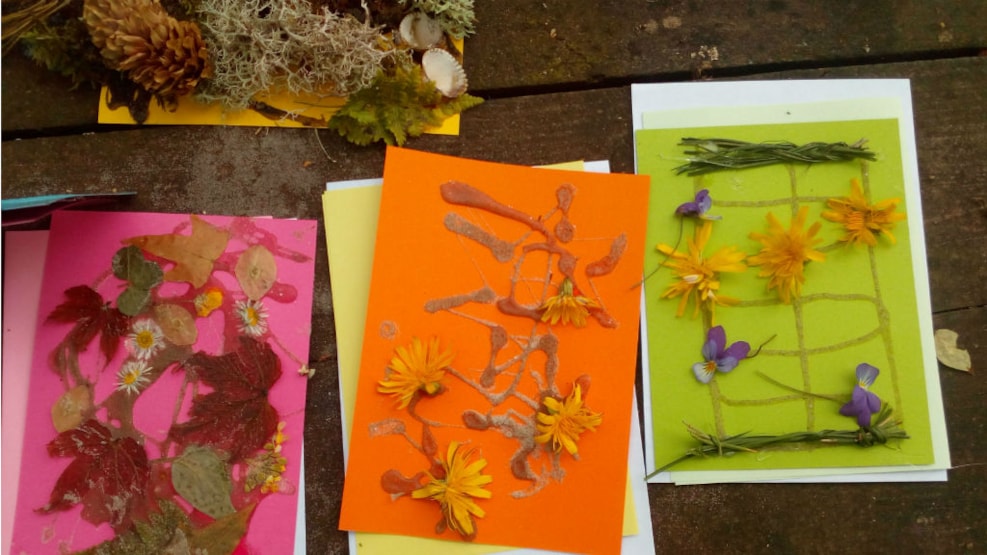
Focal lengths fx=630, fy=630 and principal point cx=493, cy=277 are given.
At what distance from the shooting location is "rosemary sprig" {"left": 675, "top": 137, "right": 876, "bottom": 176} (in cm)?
80

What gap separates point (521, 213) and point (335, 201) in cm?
24

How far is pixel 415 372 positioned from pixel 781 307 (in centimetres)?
47

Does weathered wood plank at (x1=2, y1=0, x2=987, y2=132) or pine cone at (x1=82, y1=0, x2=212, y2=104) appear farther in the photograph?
weathered wood plank at (x1=2, y1=0, x2=987, y2=132)

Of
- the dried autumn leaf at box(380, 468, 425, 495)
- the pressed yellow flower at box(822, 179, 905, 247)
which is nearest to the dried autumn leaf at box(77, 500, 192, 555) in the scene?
the dried autumn leaf at box(380, 468, 425, 495)

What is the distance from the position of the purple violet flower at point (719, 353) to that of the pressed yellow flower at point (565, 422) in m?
0.15

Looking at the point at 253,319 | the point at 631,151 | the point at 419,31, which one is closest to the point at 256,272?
the point at 253,319

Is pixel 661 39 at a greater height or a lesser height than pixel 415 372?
greater

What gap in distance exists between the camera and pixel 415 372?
2.54 ft

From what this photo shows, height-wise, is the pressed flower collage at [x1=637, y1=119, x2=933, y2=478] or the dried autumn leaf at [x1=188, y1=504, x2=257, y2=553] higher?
the pressed flower collage at [x1=637, y1=119, x2=933, y2=478]

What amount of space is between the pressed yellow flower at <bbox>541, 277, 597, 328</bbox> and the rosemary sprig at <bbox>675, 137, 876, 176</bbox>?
0.21m

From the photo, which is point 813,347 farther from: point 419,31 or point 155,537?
point 155,537

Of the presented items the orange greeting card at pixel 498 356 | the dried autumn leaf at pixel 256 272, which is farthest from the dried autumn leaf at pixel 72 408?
the orange greeting card at pixel 498 356

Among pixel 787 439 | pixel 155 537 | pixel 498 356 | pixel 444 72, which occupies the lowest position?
pixel 155 537

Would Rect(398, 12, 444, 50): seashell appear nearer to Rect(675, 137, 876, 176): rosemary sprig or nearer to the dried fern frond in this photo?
the dried fern frond
